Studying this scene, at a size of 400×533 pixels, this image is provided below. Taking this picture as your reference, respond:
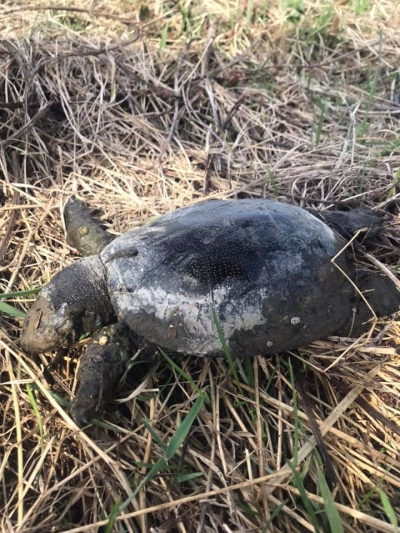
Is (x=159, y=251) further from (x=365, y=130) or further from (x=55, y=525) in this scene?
(x=365, y=130)

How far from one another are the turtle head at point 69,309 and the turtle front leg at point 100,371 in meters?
0.11

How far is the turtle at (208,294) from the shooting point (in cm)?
A: 184

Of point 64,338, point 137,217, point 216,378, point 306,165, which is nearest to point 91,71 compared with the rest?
point 137,217

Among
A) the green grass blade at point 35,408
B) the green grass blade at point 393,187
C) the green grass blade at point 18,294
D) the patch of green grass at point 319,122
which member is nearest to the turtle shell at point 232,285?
the green grass blade at point 18,294

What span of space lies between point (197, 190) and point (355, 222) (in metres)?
1.09

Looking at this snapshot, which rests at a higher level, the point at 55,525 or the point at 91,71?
the point at 91,71

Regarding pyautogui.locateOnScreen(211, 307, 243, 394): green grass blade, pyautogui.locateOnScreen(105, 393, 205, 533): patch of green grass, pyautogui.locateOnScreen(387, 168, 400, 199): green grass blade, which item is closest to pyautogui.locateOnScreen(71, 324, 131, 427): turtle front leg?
pyautogui.locateOnScreen(105, 393, 205, 533): patch of green grass

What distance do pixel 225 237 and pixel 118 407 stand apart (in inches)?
37.3

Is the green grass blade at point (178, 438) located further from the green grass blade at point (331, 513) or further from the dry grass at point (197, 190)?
the green grass blade at point (331, 513)

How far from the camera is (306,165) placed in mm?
2869

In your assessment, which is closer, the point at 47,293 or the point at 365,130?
the point at 47,293

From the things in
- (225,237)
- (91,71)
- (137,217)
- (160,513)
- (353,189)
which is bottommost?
(160,513)

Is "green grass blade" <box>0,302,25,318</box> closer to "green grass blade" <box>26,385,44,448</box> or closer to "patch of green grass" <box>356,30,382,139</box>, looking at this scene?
"green grass blade" <box>26,385,44,448</box>

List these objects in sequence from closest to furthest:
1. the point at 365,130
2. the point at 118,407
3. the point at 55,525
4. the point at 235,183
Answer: the point at 55,525, the point at 118,407, the point at 235,183, the point at 365,130
